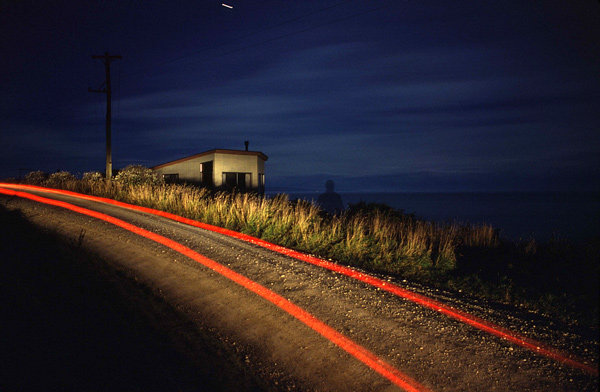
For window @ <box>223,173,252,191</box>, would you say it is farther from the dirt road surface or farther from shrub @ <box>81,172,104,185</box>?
the dirt road surface

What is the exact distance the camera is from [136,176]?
22531 millimetres

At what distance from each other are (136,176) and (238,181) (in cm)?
763

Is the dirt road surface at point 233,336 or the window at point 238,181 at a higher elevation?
the window at point 238,181

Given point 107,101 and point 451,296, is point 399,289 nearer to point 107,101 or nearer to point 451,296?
point 451,296

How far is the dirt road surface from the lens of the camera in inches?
125

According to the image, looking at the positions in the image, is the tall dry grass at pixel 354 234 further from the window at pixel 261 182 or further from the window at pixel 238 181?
the window at pixel 261 182

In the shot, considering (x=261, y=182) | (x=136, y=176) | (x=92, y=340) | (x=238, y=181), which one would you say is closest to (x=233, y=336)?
(x=92, y=340)

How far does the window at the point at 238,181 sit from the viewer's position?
1000 inches

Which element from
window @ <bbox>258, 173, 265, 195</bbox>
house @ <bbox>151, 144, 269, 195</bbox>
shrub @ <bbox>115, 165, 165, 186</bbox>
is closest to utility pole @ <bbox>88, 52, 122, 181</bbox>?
shrub @ <bbox>115, 165, 165, 186</bbox>

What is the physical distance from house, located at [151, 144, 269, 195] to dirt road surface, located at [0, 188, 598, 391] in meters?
19.0

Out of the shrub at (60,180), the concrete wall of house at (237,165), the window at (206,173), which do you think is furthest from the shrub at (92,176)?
the concrete wall of house at (237,165)

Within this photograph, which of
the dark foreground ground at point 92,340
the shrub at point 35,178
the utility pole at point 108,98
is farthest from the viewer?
the shrub at point 35,178

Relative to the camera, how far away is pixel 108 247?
7750mm

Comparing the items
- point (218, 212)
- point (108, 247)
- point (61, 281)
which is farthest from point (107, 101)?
point (61, 281)
